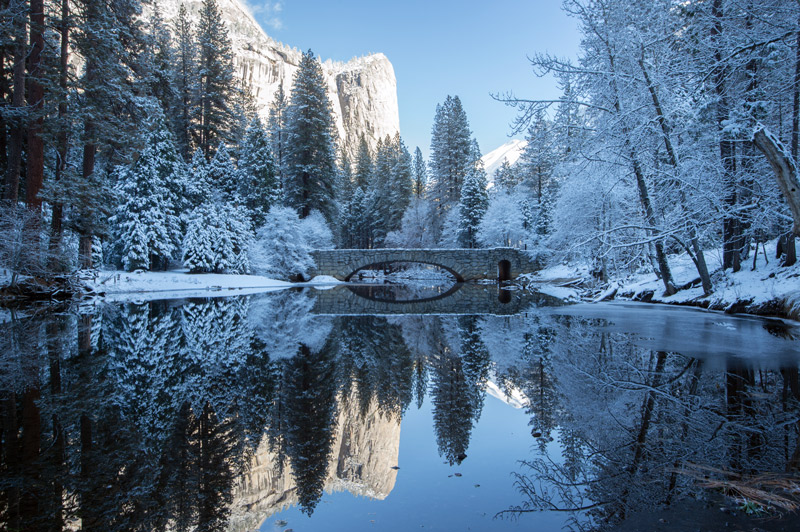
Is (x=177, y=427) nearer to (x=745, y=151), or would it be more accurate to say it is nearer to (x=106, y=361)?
(x=106, y=361)

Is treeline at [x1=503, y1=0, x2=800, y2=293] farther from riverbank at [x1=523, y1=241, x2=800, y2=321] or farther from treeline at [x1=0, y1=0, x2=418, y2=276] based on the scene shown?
treeline at [x1=0, y1=0, x2=418, y2=276]

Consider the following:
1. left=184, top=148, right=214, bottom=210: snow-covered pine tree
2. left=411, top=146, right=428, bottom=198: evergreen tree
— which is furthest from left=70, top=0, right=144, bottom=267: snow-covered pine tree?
left=411, top=146, right=428, bottom=198: evergreen tree

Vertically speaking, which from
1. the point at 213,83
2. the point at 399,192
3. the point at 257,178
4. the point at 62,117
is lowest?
the point at 62,117

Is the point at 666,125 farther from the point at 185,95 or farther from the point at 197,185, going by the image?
the point at 185,95

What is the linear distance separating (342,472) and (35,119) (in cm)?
1567

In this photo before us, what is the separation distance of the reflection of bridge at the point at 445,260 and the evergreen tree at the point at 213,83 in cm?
1260

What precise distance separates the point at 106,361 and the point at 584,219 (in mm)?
21155

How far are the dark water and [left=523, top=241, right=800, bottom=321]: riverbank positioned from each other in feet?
15.3

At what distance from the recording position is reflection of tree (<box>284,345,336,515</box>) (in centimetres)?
265

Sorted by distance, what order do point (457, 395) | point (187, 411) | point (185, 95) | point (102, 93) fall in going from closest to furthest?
1. point (187, 411)
2. point (457, 395)
3. point (102, 93)
4. point (185, 95)

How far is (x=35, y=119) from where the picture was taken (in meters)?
13.1

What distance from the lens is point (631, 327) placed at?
8.97m

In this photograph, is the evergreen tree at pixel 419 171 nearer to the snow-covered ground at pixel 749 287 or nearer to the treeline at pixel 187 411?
the snow-covered ground at pixel 749 287

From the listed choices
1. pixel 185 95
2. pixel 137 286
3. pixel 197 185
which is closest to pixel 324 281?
pixel 197 185
